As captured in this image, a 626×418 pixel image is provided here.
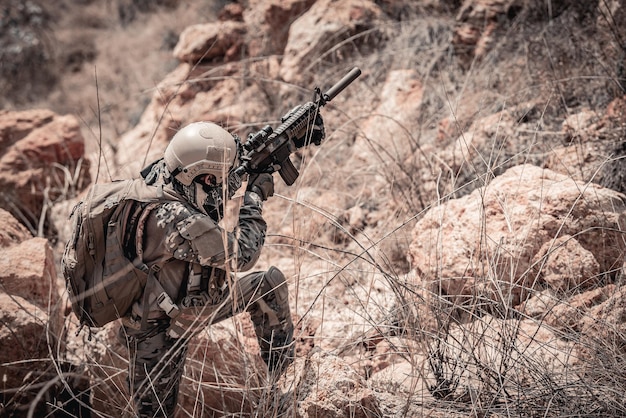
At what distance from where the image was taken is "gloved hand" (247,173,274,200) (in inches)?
102

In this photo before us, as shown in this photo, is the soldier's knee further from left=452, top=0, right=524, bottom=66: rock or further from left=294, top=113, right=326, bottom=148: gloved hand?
left=452, top=0, right=524, bottom=66: rock

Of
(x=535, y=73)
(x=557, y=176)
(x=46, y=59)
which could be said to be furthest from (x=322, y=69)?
(x=46, y=59)

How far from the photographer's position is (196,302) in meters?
2.40

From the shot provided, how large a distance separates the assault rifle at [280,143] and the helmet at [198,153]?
0.81 ft

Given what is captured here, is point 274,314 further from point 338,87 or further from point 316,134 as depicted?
point 338,87

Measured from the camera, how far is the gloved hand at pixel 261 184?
259 cm

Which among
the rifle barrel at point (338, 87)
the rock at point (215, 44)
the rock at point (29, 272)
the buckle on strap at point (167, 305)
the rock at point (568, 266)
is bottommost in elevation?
the rock at point (568, 266)

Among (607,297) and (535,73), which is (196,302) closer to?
(607,297)

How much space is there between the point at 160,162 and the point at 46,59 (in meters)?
10.1

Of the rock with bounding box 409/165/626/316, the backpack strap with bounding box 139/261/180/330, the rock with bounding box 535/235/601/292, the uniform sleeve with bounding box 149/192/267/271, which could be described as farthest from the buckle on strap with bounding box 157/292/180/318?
the rock with bounding box 535/235/601/292

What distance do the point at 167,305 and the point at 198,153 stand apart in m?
0.63

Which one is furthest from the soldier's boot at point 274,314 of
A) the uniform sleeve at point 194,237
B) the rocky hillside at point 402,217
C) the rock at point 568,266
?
the rock at point 568,266

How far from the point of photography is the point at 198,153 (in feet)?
7.32

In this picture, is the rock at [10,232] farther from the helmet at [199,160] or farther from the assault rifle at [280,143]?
the assault rifle at [280,143]
